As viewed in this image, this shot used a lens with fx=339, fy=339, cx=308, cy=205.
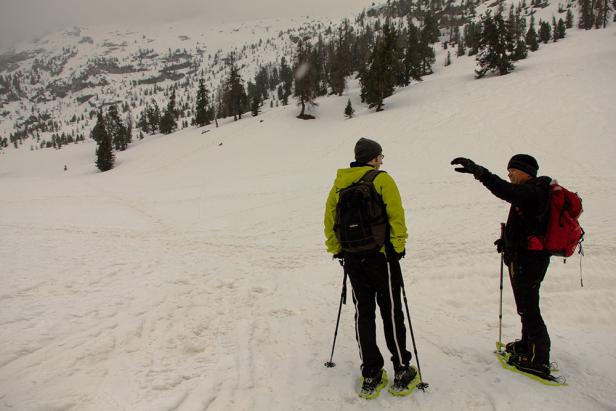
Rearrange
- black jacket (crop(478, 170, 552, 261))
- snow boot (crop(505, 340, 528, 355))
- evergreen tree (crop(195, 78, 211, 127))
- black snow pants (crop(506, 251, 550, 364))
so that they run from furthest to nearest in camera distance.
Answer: evergreen tree (crop(195, 78, 211, 127)), snow boot (crop(505, 340, 528, 355)), black snow pants (crop(506, 251, 550, 364)), black jacket (crop(478, 170, 552, 261))

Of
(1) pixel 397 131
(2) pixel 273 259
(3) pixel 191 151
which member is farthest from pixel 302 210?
(3) pixel 191 151

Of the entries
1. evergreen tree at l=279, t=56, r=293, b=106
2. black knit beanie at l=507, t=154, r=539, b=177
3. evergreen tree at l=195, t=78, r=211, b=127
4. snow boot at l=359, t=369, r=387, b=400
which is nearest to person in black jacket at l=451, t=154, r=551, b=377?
black knit beanie at l=507, t=154, r=539, b=177

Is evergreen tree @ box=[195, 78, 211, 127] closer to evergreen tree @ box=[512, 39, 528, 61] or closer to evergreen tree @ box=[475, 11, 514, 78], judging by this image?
evergreen tree @ box=[475, 11, 514, 78]

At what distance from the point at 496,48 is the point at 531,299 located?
5458 cm

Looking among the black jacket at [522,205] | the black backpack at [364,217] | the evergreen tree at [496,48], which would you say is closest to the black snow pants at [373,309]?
the black backpack at [364,217]

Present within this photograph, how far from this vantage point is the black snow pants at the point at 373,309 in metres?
3.62

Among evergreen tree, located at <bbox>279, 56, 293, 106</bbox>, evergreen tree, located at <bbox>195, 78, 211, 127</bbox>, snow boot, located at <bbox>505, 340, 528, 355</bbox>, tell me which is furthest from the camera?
evergreen tree, located at <bbox>279, 56, 293, 106</bbox>

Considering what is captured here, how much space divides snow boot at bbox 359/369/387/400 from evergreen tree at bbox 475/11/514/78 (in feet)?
178

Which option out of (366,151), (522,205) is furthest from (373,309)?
(522,205)

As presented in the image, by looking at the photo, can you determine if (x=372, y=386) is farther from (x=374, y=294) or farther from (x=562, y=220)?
(x=562, y=220)

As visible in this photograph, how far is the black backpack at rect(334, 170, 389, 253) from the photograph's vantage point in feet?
11.3

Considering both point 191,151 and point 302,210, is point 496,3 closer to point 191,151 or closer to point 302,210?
point 191,151

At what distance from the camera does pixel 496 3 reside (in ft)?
510

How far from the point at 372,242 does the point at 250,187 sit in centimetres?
1964
